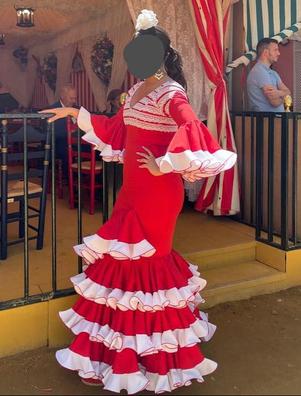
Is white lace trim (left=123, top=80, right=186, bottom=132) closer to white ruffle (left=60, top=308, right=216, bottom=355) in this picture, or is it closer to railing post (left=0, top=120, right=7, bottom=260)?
railing post (left=0, top=120, right=7, bottom=260)

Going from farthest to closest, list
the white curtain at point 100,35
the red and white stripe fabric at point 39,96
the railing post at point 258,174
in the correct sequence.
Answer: the red and white stripe fabric at point 39,96
the white curtain at point 100,35
the railing post at point 258,174

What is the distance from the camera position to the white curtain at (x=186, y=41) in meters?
4.58

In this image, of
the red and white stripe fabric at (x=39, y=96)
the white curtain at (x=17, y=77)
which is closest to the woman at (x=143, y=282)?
the red and white stripe fabric at (x=39, y=96)

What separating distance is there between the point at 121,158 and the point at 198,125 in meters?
0.68

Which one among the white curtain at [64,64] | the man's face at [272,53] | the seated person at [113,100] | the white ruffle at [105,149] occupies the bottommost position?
the white ruffle at [105,149]

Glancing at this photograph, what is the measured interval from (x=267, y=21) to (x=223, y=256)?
2.41 metres

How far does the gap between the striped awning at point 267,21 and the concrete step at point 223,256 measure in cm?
182

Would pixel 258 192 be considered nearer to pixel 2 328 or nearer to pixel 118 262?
pixel 118 262

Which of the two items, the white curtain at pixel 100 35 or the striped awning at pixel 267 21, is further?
the white curtain at pixel 100 35

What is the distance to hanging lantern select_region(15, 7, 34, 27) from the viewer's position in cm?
729

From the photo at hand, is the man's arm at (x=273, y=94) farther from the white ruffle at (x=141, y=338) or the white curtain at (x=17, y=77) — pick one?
the white curtain at (x=17, y=77)

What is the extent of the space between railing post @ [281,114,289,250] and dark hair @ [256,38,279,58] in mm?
1129

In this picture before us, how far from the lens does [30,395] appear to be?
263 cm

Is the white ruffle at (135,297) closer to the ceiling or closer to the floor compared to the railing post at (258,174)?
closer to the floor
